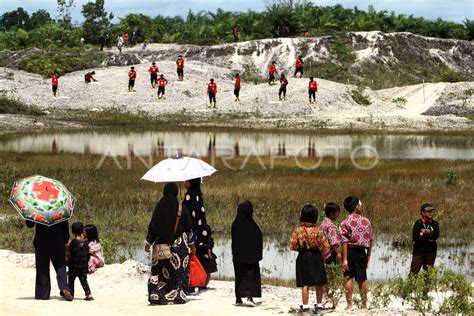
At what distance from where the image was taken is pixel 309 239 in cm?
1335

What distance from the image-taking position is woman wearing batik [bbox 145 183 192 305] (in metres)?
14.2

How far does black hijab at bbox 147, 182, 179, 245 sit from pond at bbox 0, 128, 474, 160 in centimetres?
2003

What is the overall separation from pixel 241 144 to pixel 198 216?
26982mm

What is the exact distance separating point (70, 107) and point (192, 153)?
23.1m

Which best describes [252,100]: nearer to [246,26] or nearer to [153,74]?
[153,74]

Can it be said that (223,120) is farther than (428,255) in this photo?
Yes

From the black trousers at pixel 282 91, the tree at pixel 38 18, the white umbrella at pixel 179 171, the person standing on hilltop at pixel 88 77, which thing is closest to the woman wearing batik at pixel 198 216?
the white umbrella at pixel 179 171

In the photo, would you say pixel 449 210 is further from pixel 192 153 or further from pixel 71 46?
pixel 71 46

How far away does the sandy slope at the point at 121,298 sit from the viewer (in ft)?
45.3

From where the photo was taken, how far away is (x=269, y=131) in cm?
4991

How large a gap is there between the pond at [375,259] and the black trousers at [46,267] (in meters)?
4.21

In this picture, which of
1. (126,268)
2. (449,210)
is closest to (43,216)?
(126,268)

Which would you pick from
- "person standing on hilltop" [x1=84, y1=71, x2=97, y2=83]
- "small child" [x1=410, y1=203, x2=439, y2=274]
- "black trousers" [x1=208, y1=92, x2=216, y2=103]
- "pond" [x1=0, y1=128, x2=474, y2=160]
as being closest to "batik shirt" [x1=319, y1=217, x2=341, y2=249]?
"small child" [x1=410, y1=203, x2=439, y2=274]

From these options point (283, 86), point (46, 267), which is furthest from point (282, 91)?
point (46, 267)
